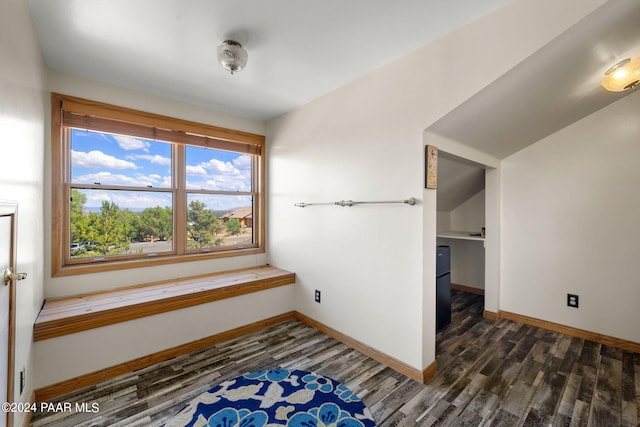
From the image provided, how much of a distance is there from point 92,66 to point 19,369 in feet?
6.97

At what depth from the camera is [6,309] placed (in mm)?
1193

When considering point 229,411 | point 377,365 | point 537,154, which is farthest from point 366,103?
point 229,411

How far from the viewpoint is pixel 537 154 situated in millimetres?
2809

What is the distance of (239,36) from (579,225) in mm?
3364

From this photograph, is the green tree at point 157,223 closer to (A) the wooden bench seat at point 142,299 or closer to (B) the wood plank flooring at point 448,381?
(A) the wooden bench seat at point 142,299

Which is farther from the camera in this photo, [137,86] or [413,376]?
[137,86]

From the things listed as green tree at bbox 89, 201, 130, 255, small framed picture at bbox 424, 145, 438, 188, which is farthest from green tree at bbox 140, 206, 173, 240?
small framed picture at bbox 424, 145, 438, 188

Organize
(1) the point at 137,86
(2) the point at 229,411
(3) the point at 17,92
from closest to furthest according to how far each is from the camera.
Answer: (3) the point at 17,92
(2) the point at 229,411
(1) the point at 137,86

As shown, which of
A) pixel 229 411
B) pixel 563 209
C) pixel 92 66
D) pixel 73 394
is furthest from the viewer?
pixel 563 209

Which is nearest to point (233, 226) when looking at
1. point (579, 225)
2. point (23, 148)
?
point (23, 148)

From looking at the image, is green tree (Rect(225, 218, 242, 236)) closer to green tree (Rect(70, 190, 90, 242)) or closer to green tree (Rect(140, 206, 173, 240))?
green tree (Rect(140, 206, 173, 240))

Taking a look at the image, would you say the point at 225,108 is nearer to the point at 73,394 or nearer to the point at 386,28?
the point at 386,28

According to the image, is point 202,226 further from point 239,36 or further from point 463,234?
point 463,234

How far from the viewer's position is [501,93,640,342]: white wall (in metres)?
2.35
